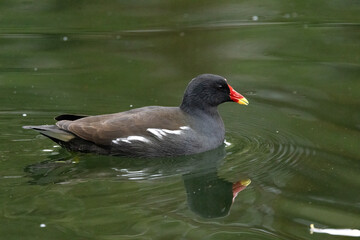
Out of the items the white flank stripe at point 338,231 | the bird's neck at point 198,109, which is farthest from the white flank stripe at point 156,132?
the white flank stripe at point 338,231

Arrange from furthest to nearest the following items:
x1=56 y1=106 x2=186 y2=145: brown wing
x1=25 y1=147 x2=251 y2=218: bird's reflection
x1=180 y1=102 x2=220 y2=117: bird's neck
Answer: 1. x1=180 y1=102 x2=220 y2=117: bird's neck
2. x1=56 y1=106 x2=186 y2=145: brown wing
3. x1=25 y1=147 x2=251 y2=218: bird's reflection

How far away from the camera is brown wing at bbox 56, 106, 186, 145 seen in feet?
25.2

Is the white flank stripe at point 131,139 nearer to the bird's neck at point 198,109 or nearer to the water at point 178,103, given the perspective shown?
the water at point 178,103

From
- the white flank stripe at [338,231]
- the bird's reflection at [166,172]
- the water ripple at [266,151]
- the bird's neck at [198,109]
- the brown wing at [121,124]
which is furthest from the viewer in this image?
the bird's neck at [198,109]

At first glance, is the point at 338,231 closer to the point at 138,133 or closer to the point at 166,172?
the point at 166,172

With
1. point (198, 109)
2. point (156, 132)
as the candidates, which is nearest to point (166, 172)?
point (156, 132)

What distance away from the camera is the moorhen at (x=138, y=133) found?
25.2 ft

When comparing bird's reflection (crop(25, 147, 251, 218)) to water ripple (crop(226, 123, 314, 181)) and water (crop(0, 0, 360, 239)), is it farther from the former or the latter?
water ripple (crop(226, 123, 314, 181))

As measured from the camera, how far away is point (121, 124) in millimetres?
7750

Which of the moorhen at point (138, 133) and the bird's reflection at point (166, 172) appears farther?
the moorhen at point (138, 133)

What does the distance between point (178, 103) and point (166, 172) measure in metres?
2.05

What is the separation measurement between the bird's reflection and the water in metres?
0.02

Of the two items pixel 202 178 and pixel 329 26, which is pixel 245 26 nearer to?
pixel 329 26

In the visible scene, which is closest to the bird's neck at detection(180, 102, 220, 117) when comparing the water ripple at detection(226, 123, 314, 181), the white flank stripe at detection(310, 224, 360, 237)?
the water ripple at detection(226, 123, 314, 181)
